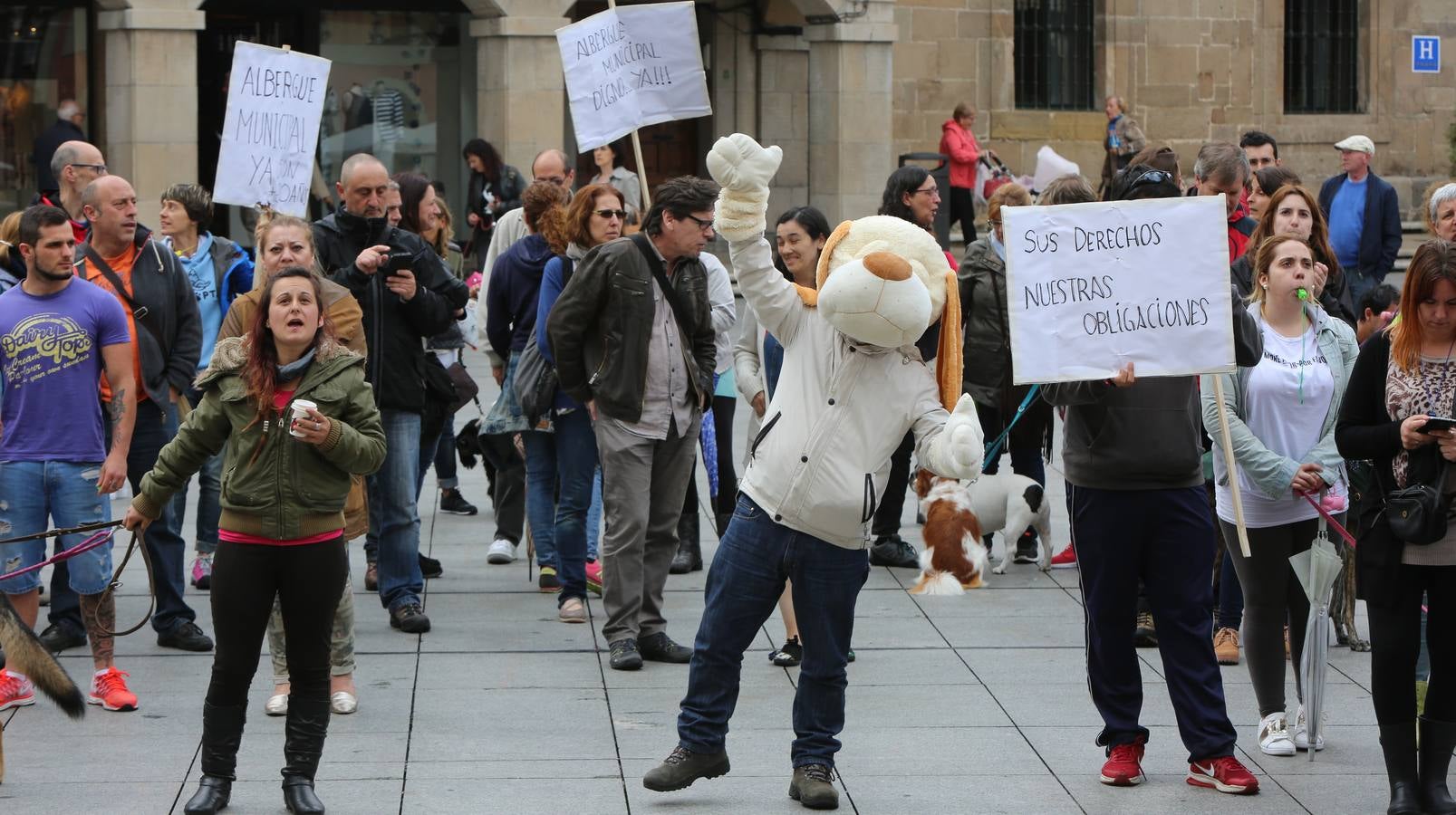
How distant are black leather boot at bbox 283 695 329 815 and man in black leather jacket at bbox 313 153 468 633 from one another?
2353 millimetres

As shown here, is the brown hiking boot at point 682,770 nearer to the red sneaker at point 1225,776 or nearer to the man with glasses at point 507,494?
the red sneaker at point 1225,776

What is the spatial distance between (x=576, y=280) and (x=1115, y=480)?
2.53m

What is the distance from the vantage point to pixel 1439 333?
5.77m

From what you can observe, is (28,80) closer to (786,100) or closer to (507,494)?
(786,100)

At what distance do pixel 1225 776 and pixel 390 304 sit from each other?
4014mm

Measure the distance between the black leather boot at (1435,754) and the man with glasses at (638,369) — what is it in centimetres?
301

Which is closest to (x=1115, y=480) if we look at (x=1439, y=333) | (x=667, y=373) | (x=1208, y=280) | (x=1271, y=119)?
(x=1208, y=280)

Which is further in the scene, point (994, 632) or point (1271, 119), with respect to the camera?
point (1271, 119)

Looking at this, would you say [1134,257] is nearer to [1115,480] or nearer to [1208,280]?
[1208,280]

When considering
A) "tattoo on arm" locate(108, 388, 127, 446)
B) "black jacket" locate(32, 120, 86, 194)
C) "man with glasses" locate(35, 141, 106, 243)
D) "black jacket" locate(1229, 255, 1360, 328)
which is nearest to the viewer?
"tattoo on arm" locate(108, 388, 127, 446)

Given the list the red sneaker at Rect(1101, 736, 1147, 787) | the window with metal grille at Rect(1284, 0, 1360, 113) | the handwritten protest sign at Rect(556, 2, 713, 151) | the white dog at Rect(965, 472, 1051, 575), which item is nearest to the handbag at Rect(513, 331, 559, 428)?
the handwritten protest sign at Rect(556, 2, 713, 151)

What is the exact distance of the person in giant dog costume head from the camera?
5645mm

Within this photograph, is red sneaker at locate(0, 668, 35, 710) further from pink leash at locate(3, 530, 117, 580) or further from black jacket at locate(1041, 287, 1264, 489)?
black jacket at locate(1041, 287, 1264, 489)

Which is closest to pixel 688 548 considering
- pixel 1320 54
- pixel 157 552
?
pixel 157 552
